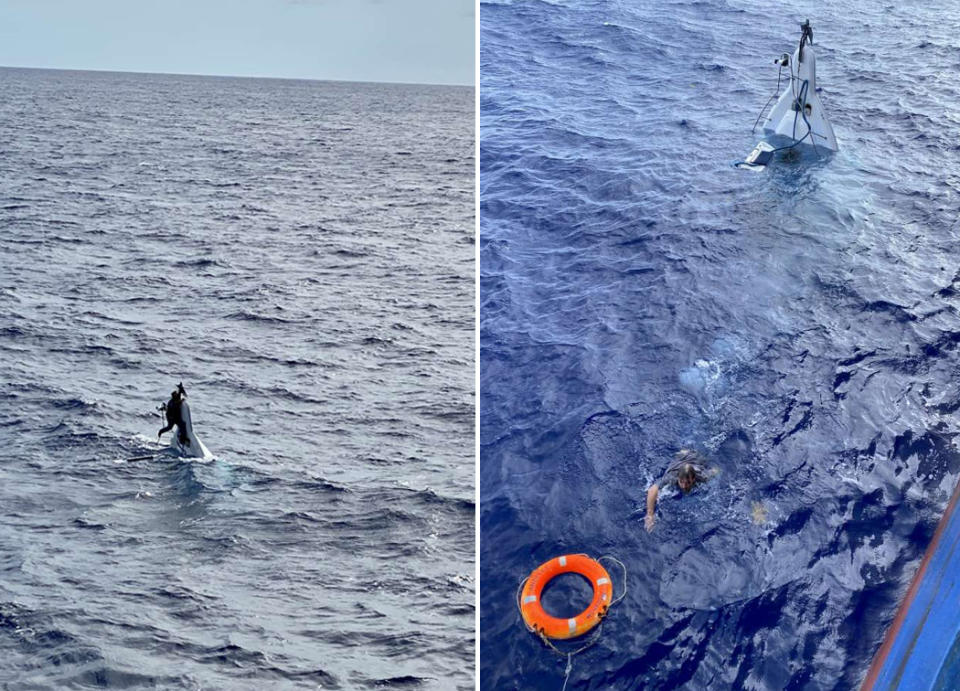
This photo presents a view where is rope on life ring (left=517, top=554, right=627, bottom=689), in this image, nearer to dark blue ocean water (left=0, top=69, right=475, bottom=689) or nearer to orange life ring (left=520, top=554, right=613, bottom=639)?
orange life ring (left=520, top=554, right=613, bottom=639)

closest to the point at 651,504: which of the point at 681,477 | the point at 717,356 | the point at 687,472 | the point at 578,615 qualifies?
the point at 681,477

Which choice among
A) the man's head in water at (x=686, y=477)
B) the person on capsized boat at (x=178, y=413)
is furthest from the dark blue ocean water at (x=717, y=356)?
the person on capsized boat at (x=178, y=413)

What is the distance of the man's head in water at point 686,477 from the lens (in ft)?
49.0

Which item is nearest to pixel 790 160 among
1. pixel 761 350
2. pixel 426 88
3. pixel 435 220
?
pixel 761 350

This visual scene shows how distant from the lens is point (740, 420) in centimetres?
1623

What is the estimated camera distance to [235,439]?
69.1 feet

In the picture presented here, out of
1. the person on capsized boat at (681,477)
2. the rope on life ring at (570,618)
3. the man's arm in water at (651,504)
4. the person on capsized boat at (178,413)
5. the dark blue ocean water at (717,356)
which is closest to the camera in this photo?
the rope on life ring at (570,618)

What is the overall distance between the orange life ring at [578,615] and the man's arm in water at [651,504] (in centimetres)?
115

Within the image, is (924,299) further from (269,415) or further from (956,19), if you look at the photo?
(956,19)

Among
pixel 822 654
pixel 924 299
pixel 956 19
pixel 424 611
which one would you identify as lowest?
pixel 424 611

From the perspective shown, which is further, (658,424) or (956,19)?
(956,19)

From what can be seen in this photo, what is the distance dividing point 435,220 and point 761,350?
92.0 ft

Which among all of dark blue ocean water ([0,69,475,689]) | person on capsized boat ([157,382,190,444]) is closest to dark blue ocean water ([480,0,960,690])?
dark blue ocean water ([0,69,475,689])

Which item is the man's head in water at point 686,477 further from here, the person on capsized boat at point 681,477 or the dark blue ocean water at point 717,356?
the dark blue ocean water at point 717,356
